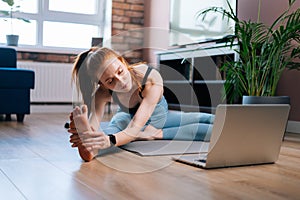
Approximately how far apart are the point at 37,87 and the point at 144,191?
3.69 meters

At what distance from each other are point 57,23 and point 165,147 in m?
3.50

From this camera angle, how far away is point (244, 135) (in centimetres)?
156

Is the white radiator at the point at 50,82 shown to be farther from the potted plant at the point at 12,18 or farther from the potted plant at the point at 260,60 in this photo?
the potted plant at the point at 260,60

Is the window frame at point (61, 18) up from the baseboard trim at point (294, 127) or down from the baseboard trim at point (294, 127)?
up

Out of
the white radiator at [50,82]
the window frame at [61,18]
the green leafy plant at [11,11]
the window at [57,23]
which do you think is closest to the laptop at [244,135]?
the white radiator at [50,82]

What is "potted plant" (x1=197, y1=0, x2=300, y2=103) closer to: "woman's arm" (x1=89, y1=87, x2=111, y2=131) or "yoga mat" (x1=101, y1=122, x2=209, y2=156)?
"yoga mat" (x1=101, y1=122, x2=209, y2=156)

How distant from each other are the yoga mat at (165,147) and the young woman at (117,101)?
0.07 metres

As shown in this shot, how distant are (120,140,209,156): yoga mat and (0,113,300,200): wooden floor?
8cm

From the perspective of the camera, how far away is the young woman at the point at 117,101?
157cm

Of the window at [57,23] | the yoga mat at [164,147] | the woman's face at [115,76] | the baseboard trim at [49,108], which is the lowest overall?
the baseboard trim at [49,108]

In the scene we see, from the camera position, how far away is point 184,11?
4.29 m

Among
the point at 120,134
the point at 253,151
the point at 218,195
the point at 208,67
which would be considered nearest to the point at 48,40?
the point at 208,67

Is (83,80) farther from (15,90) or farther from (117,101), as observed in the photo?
(15,90)

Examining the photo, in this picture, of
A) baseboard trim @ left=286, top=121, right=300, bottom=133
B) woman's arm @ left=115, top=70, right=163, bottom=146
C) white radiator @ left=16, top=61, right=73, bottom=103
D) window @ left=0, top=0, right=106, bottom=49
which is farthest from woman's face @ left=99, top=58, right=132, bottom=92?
window @ left=0, top=0, right=106, bottom=49
